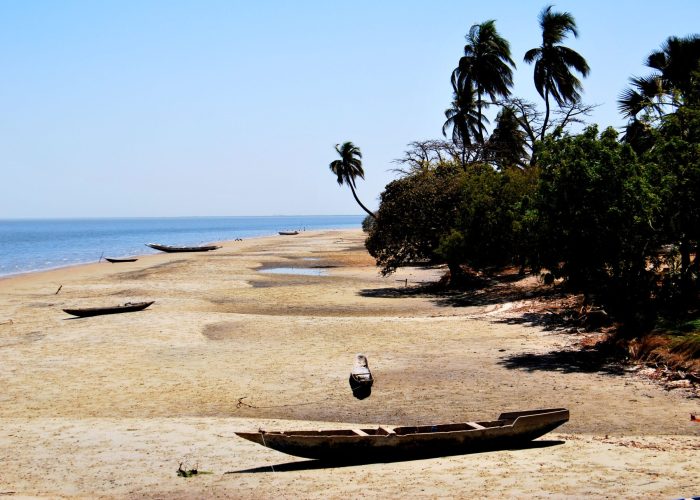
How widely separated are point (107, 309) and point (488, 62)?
32.4 metres

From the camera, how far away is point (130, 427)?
13.2 metres

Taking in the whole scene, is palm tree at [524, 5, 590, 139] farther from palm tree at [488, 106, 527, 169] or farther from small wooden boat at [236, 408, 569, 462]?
small wooden boat at [236, 408, 569, 462]

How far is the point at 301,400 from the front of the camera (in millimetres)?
15086

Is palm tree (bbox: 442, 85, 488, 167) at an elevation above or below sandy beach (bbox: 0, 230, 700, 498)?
above

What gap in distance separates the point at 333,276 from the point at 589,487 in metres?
33.9

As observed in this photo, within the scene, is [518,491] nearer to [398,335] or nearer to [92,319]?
[398,335]

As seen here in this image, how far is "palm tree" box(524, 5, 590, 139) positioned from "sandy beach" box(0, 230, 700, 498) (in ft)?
75.6

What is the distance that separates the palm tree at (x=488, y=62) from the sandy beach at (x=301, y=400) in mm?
24219

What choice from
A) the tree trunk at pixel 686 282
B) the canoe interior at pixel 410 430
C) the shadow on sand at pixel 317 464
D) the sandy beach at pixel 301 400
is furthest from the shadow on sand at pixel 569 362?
the canoe interior at pixel 410 430

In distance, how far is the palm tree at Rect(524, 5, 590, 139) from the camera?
1810 inches

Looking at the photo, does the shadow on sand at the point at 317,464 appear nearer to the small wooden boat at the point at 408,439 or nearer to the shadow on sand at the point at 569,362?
the small wooden boat at the point at 408,439

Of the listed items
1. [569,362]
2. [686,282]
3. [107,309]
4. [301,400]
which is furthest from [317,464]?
[107,309]

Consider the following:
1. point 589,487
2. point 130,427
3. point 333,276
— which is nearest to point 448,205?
point 333,276

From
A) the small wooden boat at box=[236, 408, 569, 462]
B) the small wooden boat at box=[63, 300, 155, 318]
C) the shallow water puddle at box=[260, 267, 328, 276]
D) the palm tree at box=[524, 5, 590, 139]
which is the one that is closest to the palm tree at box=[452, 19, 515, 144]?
the palm tree at box=[524, 5, 590, 139]
